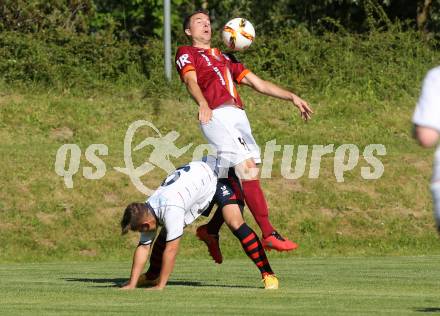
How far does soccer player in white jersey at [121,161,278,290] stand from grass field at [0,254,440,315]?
26 cm

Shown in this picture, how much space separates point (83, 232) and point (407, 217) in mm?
5695

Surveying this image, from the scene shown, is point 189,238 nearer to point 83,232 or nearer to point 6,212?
point 83,232

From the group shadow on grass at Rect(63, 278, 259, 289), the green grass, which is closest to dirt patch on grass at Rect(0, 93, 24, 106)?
the green grass

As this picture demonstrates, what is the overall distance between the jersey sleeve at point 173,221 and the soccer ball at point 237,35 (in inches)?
93.8

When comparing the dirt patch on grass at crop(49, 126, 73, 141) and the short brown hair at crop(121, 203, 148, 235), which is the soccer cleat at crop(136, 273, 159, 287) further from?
the dirt patch on grass at crop(49, 126, 73, 141)

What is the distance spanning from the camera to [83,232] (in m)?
20.8

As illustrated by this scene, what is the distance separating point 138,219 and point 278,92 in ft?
6.77

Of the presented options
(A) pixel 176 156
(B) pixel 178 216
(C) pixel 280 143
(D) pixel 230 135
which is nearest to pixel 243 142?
(D) pixel 230 135

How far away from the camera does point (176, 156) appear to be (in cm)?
2422

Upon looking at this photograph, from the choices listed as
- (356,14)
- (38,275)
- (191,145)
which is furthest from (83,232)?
(356,14)

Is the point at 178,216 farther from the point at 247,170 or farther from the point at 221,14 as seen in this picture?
the point at 221,14

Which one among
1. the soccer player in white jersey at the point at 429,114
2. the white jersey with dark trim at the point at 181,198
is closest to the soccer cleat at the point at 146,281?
the white jersey with dark trim at the point at 181,198

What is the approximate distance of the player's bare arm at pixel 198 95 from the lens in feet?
36.1

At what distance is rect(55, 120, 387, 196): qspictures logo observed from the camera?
907 inches
